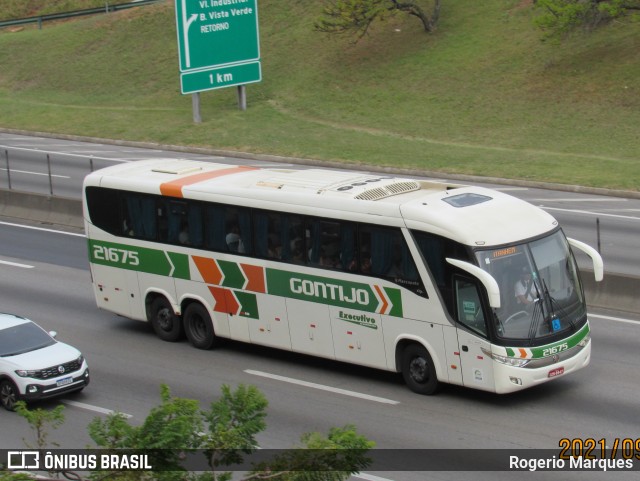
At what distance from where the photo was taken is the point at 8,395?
1612cm

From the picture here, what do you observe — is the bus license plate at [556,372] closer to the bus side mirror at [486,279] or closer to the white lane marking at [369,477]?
the bus side mirror at [486,279]

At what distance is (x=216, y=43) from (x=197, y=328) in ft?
87.5

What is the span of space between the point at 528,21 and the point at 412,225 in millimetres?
38570

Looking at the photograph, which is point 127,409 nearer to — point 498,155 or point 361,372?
point 361,372

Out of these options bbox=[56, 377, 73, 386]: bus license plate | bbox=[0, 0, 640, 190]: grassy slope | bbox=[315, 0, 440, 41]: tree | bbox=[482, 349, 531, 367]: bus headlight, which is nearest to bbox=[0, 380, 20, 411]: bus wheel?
bbox=[56, 377, 73, 386]: bus license plate

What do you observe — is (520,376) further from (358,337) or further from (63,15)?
(63,15)

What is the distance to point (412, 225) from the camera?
15766mm

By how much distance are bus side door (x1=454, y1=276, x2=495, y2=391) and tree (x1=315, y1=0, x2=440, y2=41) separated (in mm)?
36882

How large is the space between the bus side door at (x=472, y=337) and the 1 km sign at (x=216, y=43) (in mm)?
29339

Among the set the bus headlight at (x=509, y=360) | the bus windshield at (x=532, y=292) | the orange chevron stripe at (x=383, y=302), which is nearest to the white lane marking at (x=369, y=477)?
the bus headlight at (x=509, y=360)

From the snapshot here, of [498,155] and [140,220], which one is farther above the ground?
[140,220]

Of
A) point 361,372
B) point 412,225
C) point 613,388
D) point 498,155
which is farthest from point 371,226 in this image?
point 498,155

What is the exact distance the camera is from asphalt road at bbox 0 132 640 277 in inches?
992

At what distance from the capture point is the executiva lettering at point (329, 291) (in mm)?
16484
